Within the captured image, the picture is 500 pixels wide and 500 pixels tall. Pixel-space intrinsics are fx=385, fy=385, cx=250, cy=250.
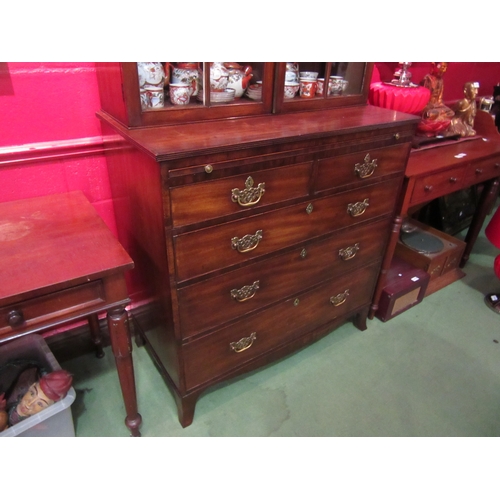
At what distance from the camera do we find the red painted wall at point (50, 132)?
116 cm

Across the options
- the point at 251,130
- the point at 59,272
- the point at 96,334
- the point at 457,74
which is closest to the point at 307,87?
the point at 251,130

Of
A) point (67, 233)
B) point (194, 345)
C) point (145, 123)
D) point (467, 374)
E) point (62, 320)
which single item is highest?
point (145, 123)

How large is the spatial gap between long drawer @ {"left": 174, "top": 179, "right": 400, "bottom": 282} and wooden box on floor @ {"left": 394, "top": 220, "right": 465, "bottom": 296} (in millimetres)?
716

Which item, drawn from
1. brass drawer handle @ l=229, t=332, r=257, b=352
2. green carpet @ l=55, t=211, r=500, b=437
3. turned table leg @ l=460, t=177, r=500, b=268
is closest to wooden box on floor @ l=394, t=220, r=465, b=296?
turned table leg @ l=460, t=177, r=500, b=268

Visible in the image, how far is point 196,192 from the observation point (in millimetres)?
966

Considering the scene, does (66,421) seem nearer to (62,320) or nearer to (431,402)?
(62,320)

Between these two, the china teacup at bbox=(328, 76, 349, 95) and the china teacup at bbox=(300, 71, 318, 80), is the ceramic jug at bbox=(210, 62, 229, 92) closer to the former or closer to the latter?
the china teacup at bbox=(300, 71, 318, 80)

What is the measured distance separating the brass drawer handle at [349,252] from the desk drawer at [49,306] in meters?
0.88

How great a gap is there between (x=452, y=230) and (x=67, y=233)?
101 inches

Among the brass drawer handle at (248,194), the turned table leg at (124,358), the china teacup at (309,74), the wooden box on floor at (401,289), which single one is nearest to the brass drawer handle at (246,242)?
the brass drawer handle at (248,194)

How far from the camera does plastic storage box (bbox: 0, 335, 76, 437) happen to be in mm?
1100

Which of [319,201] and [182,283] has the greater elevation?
[319,201]

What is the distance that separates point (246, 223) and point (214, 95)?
1.32 feet

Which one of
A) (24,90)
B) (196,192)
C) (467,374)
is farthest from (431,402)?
(24,90)
